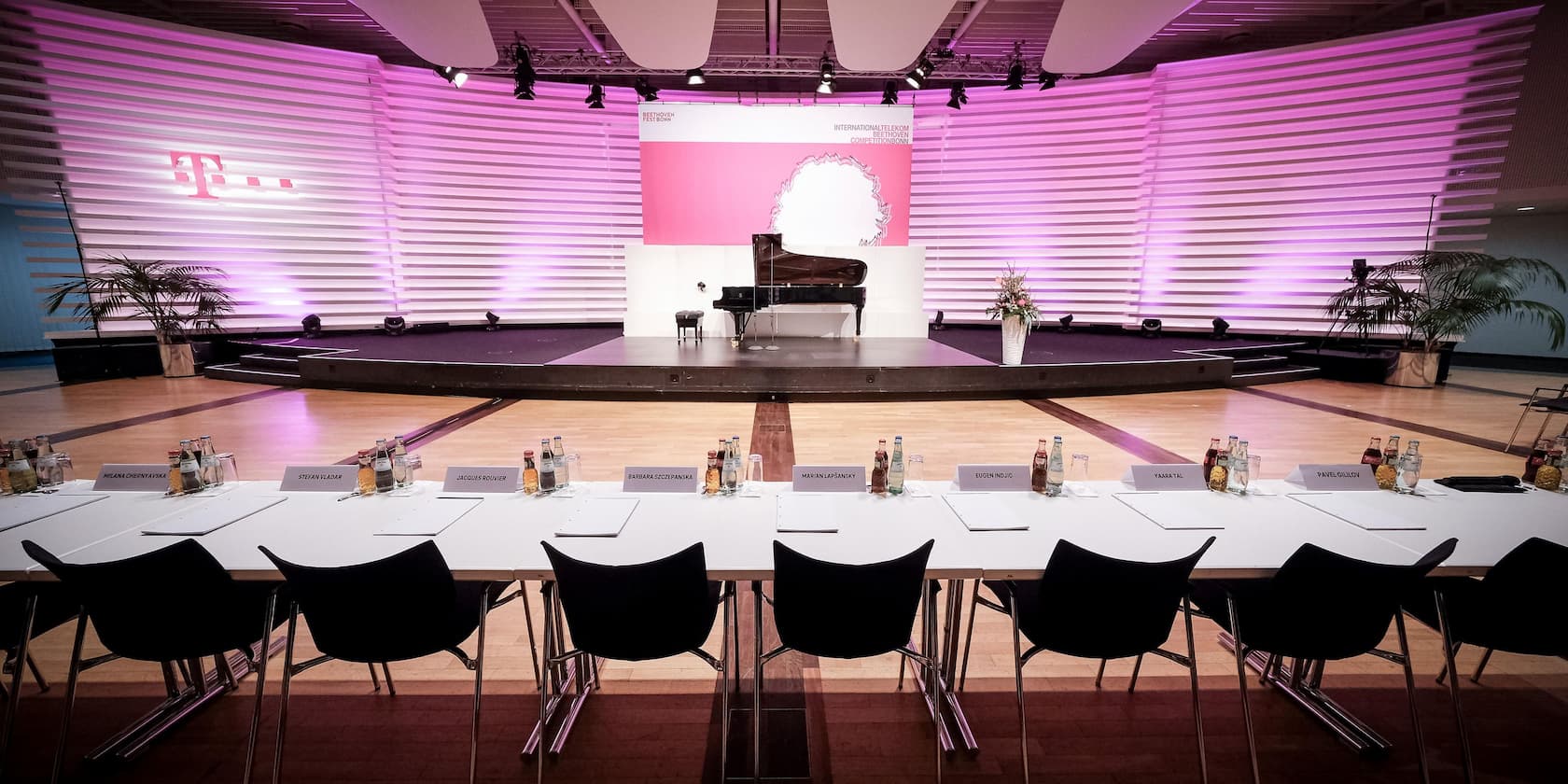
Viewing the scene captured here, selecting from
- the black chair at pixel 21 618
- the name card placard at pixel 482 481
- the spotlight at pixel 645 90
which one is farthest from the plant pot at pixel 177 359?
the name card placard at pixel 482 481

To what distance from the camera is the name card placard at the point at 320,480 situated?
94.1 inches

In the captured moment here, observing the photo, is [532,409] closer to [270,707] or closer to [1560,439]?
[270,707]

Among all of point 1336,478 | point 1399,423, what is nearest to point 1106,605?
point 1336,478

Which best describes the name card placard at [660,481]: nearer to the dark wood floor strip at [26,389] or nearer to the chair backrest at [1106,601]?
the chair backrest at [1106,601]

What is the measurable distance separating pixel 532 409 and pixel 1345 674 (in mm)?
6311

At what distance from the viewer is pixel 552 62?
9625mm

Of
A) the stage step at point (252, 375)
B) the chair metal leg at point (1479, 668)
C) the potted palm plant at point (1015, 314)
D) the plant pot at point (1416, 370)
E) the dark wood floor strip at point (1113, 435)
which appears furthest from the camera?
the plant pot at point (1416, 370)

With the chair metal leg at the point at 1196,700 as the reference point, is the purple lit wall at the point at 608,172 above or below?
above

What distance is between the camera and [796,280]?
846 centimetres

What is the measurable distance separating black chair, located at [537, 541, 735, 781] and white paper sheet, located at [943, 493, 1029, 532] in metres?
0.95

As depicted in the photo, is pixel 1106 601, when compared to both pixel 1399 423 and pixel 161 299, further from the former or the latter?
pixel 161 299

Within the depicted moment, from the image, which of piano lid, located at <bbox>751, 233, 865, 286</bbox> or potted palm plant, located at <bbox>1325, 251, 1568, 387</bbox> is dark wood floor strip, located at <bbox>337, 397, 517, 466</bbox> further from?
potted palm plant, located at <bbox>1325, 251, 1568, 387</bbox>

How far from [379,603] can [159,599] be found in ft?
2.04

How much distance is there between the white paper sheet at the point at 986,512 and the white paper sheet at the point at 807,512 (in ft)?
1.45
